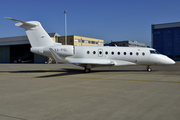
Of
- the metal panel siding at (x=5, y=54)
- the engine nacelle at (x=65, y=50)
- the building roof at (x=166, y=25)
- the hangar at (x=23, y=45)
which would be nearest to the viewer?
the engine nacelle at (x=65, y=50)

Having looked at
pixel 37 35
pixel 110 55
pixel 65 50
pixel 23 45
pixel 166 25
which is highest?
pixel 166 25

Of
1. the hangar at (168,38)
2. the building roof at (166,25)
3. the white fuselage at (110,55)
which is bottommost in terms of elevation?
the white fuselage at (110,55)

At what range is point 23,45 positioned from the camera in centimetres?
7106

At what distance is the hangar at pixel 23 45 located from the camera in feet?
200

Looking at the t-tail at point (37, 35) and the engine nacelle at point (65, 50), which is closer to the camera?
the engine nacelle at point (65, 50)

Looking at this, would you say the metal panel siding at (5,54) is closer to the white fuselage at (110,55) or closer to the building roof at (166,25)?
the white fuselage at (110,55)

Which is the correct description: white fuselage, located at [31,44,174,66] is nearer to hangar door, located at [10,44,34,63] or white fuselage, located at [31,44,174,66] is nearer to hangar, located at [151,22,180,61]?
hangar, located at [151,22,180,61]

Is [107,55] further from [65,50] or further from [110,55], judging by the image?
[65,50]

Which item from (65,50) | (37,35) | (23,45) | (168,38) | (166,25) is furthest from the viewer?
(166,25)

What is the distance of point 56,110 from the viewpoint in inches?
223

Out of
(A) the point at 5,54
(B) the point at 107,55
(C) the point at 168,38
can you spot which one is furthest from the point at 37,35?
(C) the point at 168,38

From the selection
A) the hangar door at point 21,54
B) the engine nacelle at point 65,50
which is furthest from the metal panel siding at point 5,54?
the engine nacelle at point 65,50

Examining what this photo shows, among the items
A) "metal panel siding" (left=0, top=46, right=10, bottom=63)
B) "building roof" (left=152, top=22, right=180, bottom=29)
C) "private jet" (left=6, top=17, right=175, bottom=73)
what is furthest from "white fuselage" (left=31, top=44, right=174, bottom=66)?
"building roof" (left=152, top=22, right=180, bottom=29)

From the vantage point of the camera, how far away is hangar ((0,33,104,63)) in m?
61.0
